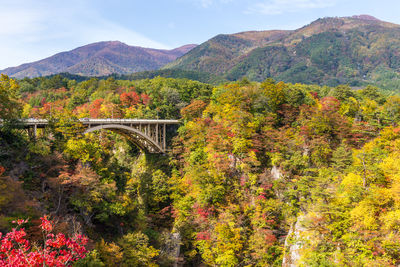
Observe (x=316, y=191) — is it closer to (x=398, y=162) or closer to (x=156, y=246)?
(x=398, y=162)

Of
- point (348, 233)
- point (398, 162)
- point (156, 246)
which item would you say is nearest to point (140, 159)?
point (156, 246)

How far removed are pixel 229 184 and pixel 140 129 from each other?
14.3 m

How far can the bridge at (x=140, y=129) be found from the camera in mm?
26837

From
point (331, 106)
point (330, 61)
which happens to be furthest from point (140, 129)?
point (330, 61)

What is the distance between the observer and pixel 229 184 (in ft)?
88.9

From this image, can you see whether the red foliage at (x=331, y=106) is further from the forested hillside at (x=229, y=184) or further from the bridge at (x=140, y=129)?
the bridge at (x=140, y=129)

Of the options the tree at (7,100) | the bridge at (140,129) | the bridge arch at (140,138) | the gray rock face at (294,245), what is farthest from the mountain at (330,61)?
the tree at (7,100)

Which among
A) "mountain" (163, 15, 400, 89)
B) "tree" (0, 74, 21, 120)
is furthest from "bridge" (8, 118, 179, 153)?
"mountain" (163, 15, 400, 89)

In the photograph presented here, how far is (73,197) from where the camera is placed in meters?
18.7

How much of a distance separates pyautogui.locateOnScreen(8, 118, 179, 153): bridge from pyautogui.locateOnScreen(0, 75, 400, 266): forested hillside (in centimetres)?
156

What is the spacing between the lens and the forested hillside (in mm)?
16438

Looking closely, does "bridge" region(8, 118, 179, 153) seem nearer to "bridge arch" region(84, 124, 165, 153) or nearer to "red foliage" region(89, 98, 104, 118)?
"bridge arch" region(84, 124, 165, 153)

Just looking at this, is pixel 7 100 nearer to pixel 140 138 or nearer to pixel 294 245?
pixel 140 138

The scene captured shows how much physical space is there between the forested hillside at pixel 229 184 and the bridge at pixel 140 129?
1.56 meters
